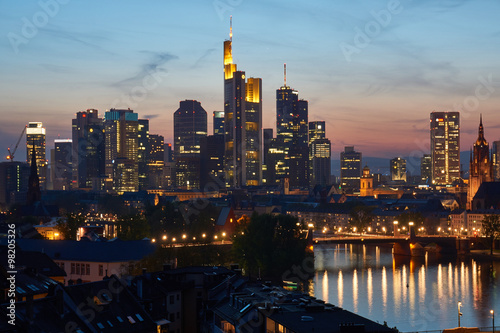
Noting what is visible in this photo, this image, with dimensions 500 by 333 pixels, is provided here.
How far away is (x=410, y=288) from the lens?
6619cm

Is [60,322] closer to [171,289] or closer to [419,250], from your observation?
[171,289]

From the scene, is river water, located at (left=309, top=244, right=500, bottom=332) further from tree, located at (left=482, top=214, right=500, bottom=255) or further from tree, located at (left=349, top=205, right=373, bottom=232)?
tree, located at (left=349, top=205, right=373, bottom=232)

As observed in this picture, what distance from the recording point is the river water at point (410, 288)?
5281 cm

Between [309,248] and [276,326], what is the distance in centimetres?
5637

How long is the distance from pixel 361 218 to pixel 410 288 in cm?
7926

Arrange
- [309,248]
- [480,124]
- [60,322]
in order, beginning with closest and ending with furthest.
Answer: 1. [60,322]
2. [309,248]
3. [480,124]

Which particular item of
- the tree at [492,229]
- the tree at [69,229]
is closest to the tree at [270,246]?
the tree at [69,229]

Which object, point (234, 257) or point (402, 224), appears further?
point (402, 224)

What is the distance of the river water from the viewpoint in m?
52.8

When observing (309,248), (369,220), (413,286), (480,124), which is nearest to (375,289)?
(413,286)

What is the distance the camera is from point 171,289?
131 feet

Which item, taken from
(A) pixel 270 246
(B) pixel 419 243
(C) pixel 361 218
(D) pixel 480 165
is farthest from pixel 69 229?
(D) pixel 480 165

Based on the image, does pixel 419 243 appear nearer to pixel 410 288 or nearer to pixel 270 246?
pixel 270 246

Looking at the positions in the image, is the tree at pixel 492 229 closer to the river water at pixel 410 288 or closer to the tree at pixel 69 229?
the river water at pixel 410 288
